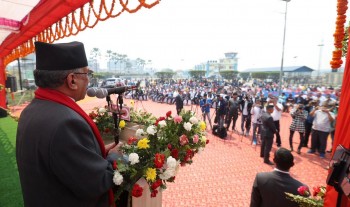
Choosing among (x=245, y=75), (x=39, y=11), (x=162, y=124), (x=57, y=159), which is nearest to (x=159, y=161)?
(x=162, y=124)

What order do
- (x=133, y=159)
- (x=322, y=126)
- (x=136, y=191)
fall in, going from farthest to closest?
(x=322, y=126)
(x=133, y=159)
(x=136, y=191)

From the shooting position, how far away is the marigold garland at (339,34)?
197 cm

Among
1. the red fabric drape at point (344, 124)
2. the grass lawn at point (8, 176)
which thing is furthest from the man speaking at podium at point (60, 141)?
the grass lawn at point (8, 176)

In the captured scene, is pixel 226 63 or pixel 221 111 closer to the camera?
pixel 221 111

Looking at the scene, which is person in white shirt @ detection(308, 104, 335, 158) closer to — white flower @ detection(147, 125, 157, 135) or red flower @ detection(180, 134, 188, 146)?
red flower @ detection(180, 134, 188, 146)

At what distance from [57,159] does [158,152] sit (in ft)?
3.79

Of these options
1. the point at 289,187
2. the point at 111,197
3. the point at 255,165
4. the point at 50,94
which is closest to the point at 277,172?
the point at 289,187

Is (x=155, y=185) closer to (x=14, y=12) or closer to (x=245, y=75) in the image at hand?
(x=14, y=12)

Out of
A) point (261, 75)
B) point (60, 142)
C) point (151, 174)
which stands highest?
point (261, 75)

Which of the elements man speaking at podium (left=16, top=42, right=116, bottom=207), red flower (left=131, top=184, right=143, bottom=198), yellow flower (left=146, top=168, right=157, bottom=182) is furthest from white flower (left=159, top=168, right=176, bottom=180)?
man speaking at podium (left=16, top=42, right=116, bottom=207)

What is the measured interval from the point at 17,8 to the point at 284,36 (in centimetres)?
2087

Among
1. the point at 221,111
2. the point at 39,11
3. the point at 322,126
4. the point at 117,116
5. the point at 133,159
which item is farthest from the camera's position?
the point at 221,111

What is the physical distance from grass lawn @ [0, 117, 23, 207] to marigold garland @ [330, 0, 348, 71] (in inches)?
200

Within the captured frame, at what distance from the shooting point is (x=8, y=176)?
4.94 meters
